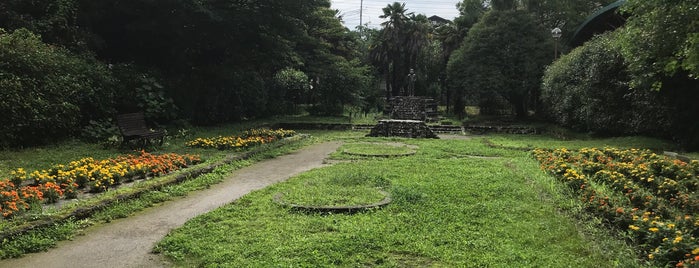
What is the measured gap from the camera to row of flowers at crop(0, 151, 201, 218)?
6297 millimetres

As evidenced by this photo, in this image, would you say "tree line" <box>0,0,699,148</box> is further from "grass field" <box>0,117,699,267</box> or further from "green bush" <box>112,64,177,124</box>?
"grass field" <box>0,117,699,267</box>

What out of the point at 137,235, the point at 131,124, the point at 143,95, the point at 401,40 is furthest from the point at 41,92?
the point at 401,40

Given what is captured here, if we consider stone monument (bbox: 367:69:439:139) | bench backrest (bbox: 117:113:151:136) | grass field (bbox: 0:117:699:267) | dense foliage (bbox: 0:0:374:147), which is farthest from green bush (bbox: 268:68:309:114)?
grass field (bbox: 0:117:699:267)

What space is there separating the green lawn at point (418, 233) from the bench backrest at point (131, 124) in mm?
5603

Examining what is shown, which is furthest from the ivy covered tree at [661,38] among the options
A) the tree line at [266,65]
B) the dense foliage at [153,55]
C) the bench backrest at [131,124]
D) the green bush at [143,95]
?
the green bush at [143,95]

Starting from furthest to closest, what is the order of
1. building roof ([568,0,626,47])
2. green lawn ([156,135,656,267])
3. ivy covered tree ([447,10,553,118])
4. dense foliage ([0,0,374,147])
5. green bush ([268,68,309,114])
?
green bush ([268,68,309,114]) → ivy covered tree ([447,10,553,118]) → building roof ([568,0,626,47]) → dense foliage ([0,0,374,147]) → green lawn ([156,135,656,267])

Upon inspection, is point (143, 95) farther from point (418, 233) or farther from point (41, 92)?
point (418, 233)

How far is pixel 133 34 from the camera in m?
19.1

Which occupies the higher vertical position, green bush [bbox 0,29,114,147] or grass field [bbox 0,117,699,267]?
green bush [bbox 0,29,114,147]

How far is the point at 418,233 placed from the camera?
552cm

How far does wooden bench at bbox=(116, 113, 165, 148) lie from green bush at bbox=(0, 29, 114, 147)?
1.54 m

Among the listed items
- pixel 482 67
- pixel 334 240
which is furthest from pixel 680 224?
pixel 482 67

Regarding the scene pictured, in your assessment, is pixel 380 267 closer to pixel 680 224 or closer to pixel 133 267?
pixel 133 267

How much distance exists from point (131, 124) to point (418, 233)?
9.39 m
